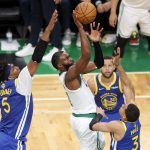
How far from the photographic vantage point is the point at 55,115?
689cm

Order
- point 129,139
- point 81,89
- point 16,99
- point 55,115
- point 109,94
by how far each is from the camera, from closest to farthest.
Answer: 1. point 129,139
2. point 16,99
3. point 81,89
4. point 109,94
5. point 55,115

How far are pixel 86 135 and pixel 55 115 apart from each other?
1809mm

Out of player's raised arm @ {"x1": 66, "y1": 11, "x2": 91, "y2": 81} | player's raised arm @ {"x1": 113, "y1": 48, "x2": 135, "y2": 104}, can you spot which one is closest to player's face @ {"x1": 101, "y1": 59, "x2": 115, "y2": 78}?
player's raised arm @ {"x1": 113, "y1": 48, "x2": 135, "y2": 104}

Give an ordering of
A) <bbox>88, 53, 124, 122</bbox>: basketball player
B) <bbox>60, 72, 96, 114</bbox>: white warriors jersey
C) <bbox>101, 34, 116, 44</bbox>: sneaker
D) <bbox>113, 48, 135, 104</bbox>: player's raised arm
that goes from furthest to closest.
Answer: <bbox>101, 34, 116, 44</bbox>: sneaker → <bbox>88, 53, 124, 122</bbox>: basketball player → <bbox>113, 48, 135, 104</bbox>: player's raised arm → <bbox>60, 72, 96, 114</bbox>: white warriors jersey

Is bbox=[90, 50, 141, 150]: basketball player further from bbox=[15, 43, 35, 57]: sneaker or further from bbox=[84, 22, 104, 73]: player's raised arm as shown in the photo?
bbox=[15, 43, 35, 57]: sneaker

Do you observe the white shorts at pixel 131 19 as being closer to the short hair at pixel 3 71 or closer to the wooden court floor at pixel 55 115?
the wooden court floor at pixel 55 115

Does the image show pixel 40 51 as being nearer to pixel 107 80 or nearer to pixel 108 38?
pixel 107 80

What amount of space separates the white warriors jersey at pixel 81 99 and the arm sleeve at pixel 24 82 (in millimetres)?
468

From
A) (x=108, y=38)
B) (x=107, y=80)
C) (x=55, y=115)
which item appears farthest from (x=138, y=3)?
(x=107, y=80)

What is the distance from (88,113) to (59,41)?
369cm

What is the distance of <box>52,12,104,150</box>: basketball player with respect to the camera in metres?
4.77

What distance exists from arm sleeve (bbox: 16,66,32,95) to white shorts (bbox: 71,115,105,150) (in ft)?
2.36

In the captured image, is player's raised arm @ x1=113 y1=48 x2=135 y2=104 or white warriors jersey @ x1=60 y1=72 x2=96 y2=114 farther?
player's raised arm @ x1=113 y1=48 x2=135 y2=104

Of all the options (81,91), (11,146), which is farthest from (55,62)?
(11,146)
